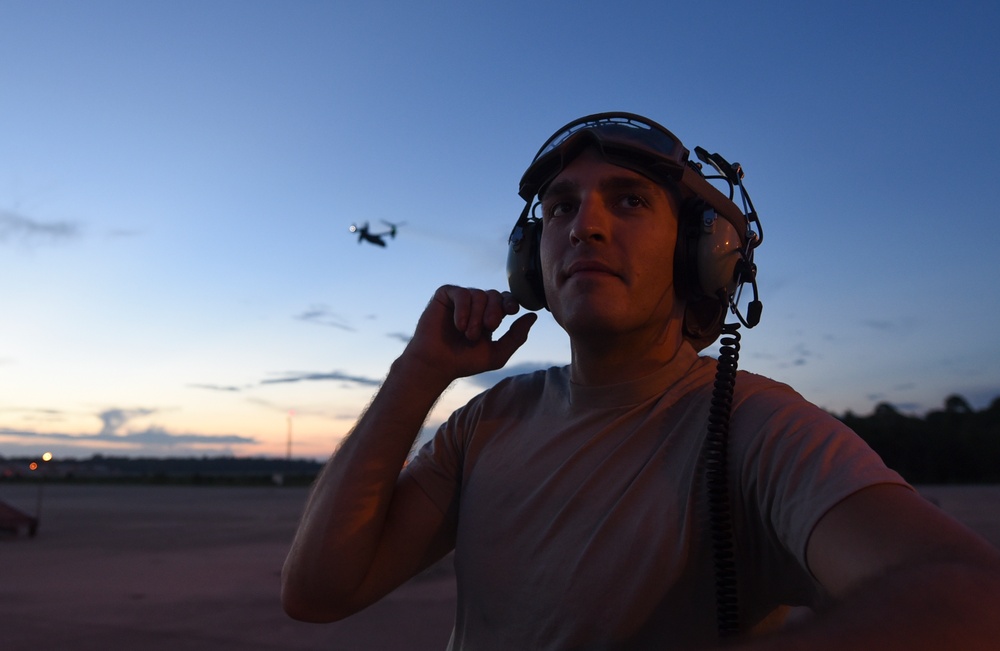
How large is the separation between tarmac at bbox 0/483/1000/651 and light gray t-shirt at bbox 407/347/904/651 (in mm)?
3767

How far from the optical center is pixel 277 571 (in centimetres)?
790

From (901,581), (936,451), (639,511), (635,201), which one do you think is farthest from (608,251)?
(936,451)

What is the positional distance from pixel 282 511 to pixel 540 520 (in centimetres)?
1624

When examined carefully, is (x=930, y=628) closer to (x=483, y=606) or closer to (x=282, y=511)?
(x=483, y=606)

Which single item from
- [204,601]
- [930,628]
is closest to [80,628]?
[204,601]

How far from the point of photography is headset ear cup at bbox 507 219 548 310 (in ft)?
6.39

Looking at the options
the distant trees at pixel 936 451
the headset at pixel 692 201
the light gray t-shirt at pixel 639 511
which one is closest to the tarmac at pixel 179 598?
the light gray t-shirt at pixel 639 511

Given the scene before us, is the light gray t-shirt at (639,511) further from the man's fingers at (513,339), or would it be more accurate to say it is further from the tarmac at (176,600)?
the tarmac at (176,600)

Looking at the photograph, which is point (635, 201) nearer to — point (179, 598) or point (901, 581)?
point (901, 581)

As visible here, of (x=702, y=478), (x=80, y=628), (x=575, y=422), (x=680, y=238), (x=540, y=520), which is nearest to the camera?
(x=702, y=478)

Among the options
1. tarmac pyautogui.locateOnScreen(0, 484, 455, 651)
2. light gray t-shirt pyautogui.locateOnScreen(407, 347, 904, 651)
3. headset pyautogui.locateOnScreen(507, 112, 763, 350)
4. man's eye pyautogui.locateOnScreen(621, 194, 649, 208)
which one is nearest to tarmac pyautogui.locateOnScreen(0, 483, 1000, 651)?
tarmac pyautogui.locateOnScreen(0, 484, 455, 651)

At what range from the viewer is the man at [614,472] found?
3.57ft

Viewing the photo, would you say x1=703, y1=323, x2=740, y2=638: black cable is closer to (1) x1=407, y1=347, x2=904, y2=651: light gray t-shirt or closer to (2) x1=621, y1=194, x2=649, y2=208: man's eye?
(1) x1=407, y1=347, x2=904, y2=651: light gray t-shirt

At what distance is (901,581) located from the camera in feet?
2.70
